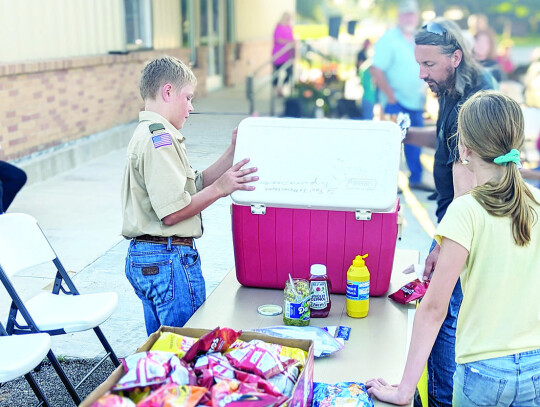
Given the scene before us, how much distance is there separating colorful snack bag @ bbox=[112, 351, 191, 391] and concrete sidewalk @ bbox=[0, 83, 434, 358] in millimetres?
1200

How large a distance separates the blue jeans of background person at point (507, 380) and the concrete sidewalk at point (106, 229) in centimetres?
137

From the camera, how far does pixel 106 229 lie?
5.58 m

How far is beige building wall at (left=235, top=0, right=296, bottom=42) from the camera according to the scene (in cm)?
1703

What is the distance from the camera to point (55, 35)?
24.5ft

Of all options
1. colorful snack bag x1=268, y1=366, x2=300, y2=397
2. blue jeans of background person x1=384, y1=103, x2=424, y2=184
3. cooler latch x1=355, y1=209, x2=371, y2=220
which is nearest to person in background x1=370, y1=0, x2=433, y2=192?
blue jeans of background person x1=384, y1=103, x2=424, y2=184

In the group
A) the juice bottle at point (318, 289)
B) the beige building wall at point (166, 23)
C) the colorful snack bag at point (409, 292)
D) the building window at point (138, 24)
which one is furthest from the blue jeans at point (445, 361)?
the beige building wall at point (166, 23)

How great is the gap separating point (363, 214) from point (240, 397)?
1.05 meters

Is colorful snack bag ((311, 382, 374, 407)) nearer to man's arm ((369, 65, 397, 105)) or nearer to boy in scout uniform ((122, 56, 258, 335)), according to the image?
boy in scout uniform ((122, 56, 258, 335))

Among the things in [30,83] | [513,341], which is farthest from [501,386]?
[30,83]

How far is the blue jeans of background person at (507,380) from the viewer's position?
1781mm

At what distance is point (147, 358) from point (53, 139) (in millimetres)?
6500

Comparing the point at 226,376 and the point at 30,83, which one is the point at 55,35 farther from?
the point at 226,376

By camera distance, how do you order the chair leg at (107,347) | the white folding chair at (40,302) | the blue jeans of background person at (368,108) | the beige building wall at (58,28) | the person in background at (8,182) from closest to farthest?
1. the white folding chair at (40,302)
2. the chair leg at (107,347)
3. the person in background at (8,182)
4. the beige building wall at (58,28)
5. the blue jeans of background person at (368,108)

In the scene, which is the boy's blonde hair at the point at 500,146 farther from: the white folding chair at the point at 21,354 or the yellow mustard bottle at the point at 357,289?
the white folding chair at the point at 21,354
